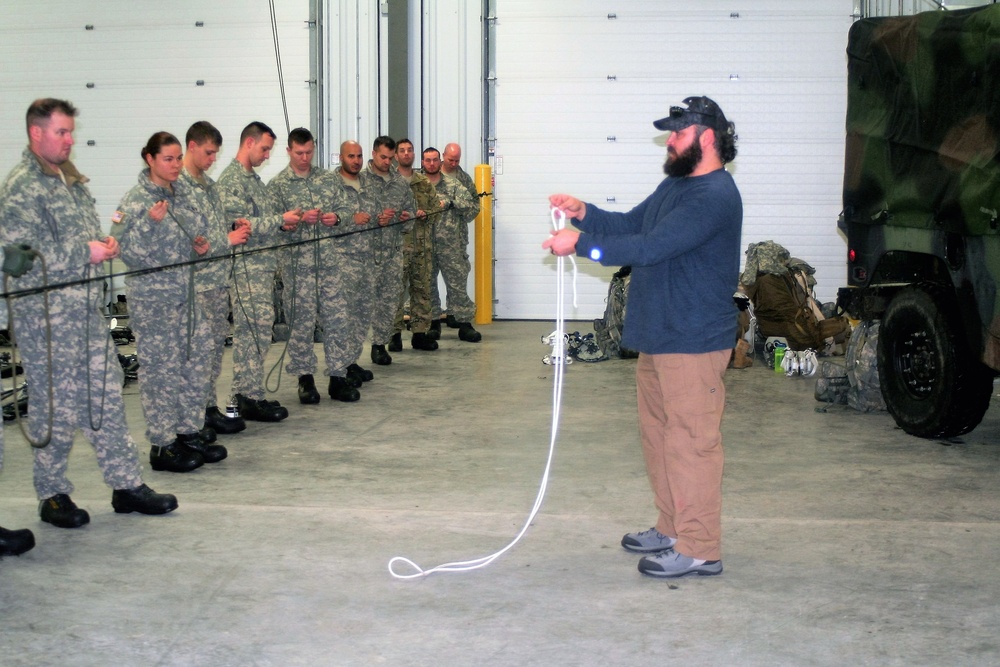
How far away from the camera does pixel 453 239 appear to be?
37.5 feet

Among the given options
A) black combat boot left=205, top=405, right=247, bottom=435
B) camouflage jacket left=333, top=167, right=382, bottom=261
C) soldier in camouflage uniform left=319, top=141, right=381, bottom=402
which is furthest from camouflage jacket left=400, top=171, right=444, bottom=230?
black combat boot left=205, top=405, right=247, bottom=435

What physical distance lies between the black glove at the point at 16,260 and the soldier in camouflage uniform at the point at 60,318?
0.18 metres

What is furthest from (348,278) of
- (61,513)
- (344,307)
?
(61,513)

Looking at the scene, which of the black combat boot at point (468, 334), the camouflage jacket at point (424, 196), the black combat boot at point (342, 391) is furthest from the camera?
the black combat boot at point (468, 334)

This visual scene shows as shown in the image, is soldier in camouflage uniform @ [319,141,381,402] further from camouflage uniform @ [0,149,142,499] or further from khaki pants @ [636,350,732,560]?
khaki pants @ [636,350,732,560]

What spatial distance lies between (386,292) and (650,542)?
571cm

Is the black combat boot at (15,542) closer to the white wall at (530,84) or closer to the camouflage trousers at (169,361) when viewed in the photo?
the camouflage trousers at (169,361)

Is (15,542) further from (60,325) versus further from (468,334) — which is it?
(468,334)

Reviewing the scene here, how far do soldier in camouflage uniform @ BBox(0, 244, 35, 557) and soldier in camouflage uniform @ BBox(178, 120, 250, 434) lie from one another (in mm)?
1589

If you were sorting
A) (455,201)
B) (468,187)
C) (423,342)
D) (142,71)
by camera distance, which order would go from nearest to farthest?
1. (423,342)
2. (455,201)
3. (468,187)
4. (142,71)

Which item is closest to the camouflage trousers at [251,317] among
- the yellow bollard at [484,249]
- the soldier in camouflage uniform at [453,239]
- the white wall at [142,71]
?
the soldier in camouflage uniform at [453,239]

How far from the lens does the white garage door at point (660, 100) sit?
13039 mm

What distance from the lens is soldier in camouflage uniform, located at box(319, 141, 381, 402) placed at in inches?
316

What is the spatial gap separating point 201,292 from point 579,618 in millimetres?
3336
